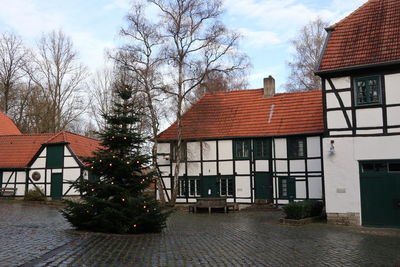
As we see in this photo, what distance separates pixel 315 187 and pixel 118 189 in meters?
14.1

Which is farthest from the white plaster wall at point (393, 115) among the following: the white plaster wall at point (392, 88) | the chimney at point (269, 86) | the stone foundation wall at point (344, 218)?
the chimney at point (269, 86)

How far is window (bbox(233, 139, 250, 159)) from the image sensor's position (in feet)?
81.3

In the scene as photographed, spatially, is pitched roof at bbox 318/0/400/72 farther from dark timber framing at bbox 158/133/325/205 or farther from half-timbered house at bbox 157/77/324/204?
dark timber framing at bbox 158/133/325/205

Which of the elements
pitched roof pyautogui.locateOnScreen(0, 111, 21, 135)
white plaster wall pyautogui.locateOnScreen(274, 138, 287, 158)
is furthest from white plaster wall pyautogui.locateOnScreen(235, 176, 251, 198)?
pitched roof pyautogui.locateOnScreen(0, 111, 21, 135)

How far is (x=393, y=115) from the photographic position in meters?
15.5

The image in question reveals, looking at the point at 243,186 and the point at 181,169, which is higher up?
the point at 181,169

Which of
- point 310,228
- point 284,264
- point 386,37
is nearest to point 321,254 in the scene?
point 284,264

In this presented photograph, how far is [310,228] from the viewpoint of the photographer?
15008 millimetres

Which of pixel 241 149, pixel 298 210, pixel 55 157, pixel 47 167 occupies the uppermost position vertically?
pixel 241 149

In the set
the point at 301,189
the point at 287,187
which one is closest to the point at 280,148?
the point at 287,187

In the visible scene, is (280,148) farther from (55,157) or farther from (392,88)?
(55,157)

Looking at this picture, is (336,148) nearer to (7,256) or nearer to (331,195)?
(331,195)

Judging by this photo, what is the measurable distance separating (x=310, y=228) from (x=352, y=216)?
210 centimetres

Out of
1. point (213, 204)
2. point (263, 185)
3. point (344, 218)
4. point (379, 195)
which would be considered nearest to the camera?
point (379, 195)
